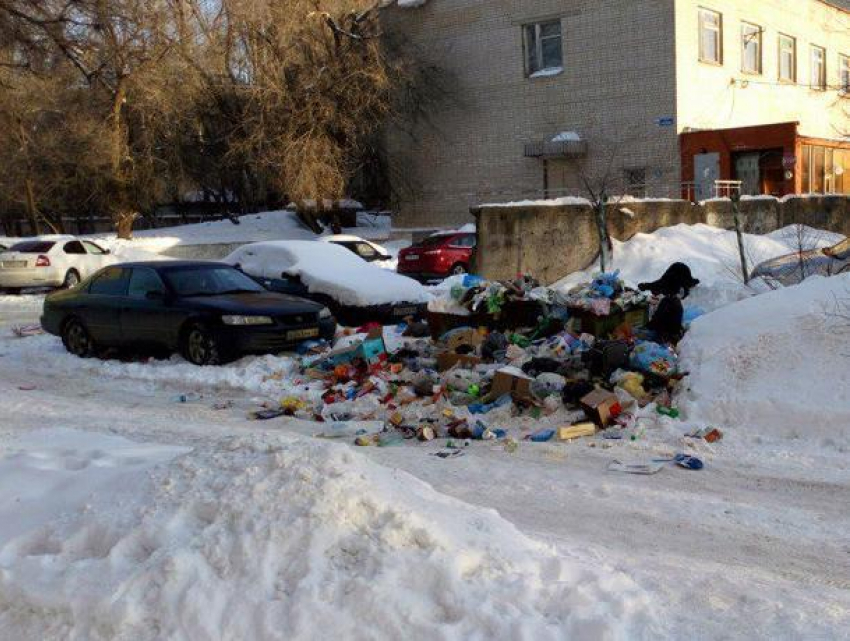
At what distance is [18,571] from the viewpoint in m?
4.23

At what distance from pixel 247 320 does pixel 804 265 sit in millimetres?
8331

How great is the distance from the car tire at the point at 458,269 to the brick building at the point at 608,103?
7.68 metres

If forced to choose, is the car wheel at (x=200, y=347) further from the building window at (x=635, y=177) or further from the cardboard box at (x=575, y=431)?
the building window at (x=635, y=177)

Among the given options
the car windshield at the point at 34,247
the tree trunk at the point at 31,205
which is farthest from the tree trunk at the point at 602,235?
the tree trunk at the point at 31,205

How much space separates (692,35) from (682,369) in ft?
81.5

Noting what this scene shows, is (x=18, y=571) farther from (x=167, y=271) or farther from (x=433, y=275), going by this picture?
(x=433, y=275)

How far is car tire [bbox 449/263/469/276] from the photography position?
24.4 metres

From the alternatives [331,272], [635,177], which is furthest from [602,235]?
[635,177]

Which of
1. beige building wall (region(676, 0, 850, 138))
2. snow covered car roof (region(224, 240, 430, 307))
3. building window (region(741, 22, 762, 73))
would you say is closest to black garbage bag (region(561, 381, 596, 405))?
snow covered car roof (region(224, 240, 430, 307))

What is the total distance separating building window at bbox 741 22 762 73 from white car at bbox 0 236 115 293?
2376 cm

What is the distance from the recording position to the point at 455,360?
34.8 ft

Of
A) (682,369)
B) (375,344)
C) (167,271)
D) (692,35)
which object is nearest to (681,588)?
(682,369)

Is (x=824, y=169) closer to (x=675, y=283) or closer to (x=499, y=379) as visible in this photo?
(x=675, y=283)

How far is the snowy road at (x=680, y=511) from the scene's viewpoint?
4.18m
